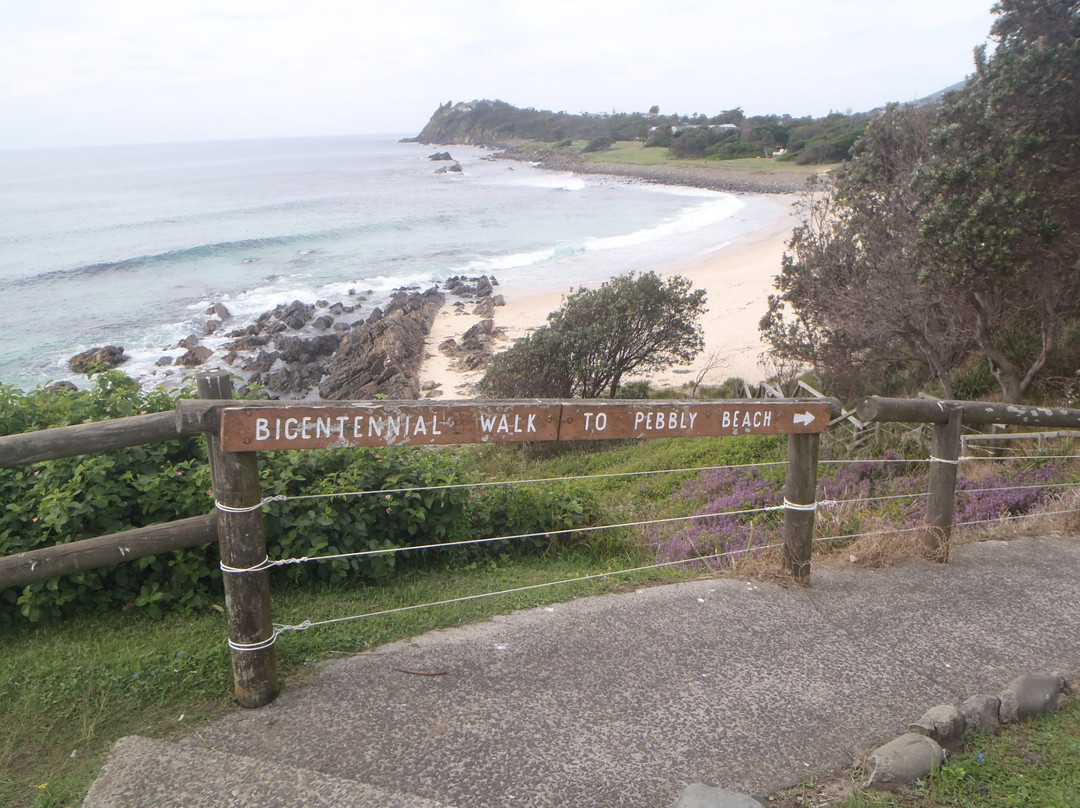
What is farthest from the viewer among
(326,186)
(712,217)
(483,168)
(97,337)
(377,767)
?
(483,168)

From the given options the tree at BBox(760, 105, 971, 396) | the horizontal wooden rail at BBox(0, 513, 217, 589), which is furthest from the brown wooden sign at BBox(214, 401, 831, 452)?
the tree at BBox(760, 105, 971, 396)

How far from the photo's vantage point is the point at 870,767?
312cm

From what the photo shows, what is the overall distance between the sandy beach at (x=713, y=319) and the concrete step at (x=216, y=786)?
16.2 metres

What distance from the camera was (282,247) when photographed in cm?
4591

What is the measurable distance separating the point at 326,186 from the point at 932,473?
88583mm

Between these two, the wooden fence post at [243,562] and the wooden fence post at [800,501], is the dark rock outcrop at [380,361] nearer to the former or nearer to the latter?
the wooden fence post at [800,501]

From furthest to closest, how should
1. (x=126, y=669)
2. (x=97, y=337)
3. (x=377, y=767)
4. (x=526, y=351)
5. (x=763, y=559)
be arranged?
(x=97, y=337) < (x=526, y=351) < (x=763, y=559) < (x=126, y=669) < (x=377, y=767)

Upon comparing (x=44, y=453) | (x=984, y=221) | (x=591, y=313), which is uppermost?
(x=984, y=221)

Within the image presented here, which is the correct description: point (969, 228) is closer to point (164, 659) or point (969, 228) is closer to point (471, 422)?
point (471, 422)

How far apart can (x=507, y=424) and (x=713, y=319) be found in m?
23.2

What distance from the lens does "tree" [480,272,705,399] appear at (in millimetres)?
15922

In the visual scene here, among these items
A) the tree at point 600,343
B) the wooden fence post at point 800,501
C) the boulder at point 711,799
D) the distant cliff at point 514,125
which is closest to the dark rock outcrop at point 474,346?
the tree at point 600,343

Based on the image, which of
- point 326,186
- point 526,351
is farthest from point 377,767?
point 326,186

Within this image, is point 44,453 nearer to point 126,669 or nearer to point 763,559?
point 126,669
